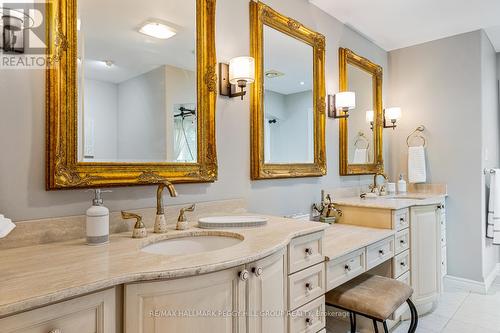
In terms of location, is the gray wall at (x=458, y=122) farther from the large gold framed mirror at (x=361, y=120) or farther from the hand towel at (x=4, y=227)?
the hand towel at (x=4, y=227)

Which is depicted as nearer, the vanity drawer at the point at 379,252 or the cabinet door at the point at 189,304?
the cabinet door at the point at 189,304

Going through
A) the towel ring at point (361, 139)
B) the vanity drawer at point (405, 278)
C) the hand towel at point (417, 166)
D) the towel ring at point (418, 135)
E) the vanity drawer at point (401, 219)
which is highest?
the towel ring at point (418, 135)

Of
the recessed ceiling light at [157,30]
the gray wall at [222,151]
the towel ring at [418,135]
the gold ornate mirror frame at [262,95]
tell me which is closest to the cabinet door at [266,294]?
the gray wall at [222,151]

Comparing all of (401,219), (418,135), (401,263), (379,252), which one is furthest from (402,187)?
(379,252)

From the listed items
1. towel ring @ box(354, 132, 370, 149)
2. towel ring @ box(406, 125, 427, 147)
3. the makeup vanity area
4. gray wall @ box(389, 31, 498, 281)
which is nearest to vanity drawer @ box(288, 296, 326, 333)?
the makeup vanity area

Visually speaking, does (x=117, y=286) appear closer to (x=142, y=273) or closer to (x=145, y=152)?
(x=142, y=273)

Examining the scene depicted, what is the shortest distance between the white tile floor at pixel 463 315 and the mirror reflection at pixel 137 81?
177cm

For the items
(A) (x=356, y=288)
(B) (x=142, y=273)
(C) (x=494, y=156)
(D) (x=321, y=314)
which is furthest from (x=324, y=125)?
(C) (x=494, y=156)

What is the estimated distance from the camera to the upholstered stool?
1.58 m

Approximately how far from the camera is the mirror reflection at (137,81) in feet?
4.20

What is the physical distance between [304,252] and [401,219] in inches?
49.1

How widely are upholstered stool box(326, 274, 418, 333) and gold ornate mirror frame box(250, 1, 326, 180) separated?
801mm

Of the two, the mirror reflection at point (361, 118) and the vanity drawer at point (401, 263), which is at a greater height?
the mirror reflection at point (361, 118)

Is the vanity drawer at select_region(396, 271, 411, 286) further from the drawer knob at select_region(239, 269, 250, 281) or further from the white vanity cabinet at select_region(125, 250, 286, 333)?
the drawer knob at select_region(239, 269, 250, 281)
